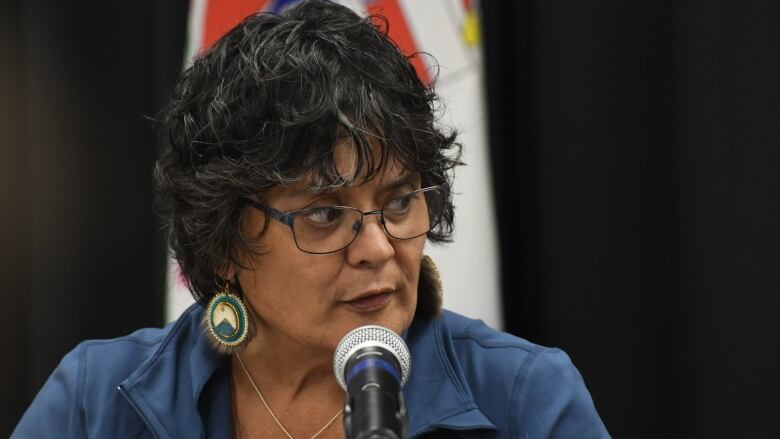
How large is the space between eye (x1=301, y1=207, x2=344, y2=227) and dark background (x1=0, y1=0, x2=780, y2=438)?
0.80 meters

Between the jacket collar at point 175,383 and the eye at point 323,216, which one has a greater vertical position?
the eye at point 323,216

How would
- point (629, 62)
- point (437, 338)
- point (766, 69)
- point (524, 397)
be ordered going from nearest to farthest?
point (524, 397), point (437, 338), point (766, 69), point (629, 62)

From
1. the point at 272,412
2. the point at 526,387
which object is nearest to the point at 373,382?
the point at 526,387

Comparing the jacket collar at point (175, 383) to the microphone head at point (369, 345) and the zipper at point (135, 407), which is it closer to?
the zipper at point (135, 407)

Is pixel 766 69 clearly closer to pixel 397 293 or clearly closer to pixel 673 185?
pixel 673 185

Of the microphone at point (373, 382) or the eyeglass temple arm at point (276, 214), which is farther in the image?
the eyeglass temple arm at point (276, 214)

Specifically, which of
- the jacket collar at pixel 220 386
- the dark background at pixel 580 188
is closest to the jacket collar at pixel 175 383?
the jacket collar at pixel 220 386

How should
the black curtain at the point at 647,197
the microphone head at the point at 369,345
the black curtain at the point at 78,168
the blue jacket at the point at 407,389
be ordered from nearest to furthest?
1. the microphone head at the point at 369,345
2. the blue jacket at the point at 407,389
3. the black curtain at the point at 647,197
4. the black curtain at the point at 78,168

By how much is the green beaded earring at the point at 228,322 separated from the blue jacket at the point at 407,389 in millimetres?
76

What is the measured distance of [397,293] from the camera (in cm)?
159

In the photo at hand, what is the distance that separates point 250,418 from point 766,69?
124 centimetres

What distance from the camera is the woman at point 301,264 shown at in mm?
1549

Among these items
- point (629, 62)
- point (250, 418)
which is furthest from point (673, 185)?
point (250, 418)

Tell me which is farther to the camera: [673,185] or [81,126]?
[81,126]
